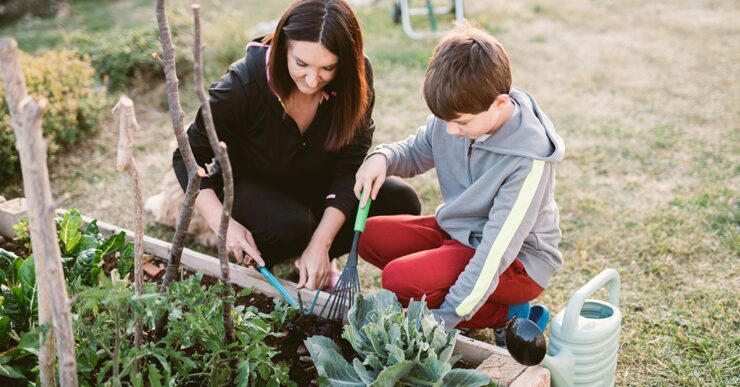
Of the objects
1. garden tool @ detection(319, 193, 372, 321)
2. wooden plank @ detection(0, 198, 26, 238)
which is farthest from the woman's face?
wooden plank @ detection(0, 198, 26, 238)

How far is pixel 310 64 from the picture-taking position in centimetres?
207

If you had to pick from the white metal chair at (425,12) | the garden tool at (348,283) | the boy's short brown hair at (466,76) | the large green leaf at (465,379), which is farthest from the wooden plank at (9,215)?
the white metal chair at (425,12)

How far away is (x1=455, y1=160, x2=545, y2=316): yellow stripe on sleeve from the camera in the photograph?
6.18ft

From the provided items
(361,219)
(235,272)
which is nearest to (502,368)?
(361,219)

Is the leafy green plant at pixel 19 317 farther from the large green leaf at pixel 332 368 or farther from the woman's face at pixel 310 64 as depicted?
the woman's face at pixel 310 64

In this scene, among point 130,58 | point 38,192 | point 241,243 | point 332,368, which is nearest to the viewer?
point 38,192

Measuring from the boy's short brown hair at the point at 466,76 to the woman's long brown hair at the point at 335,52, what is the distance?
0.31 meters

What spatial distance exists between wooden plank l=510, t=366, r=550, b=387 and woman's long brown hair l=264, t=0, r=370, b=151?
1.03 m

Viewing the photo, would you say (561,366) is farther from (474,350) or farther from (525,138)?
(525,138)

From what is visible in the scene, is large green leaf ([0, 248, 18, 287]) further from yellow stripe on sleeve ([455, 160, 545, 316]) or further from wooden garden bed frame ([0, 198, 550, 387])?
yellow stripe on sleeve ([455, 160, 545, 316])

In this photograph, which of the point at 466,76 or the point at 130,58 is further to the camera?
the point at 130,58

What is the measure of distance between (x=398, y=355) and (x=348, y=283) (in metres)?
0.58

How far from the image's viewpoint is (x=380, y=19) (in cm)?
635

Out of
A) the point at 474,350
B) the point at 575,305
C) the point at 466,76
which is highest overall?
the point at 466,76
